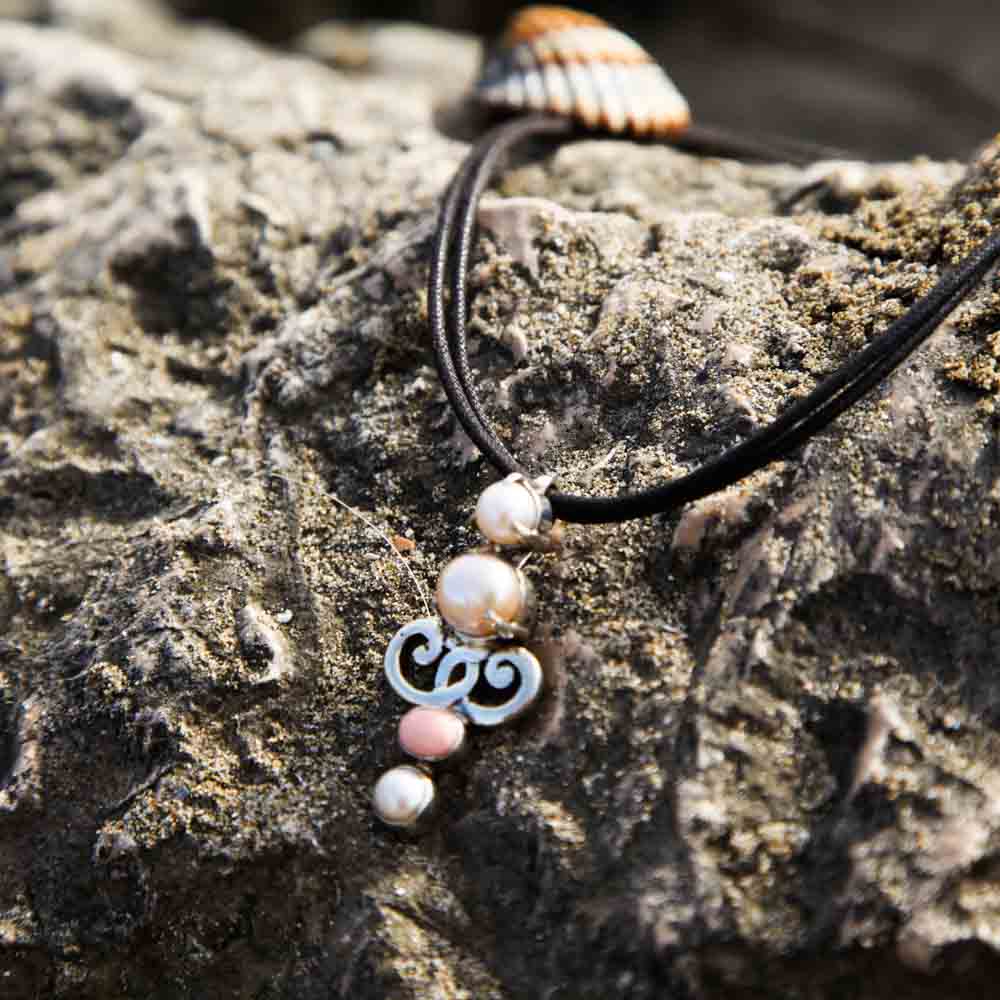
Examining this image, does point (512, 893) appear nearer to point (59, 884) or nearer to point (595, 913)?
point (595, 913)

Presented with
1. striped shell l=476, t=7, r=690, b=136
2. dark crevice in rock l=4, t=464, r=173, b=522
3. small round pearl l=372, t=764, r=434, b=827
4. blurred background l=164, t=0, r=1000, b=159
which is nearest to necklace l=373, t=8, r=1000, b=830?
small round pearl l=372, t=764, r=434, b=827

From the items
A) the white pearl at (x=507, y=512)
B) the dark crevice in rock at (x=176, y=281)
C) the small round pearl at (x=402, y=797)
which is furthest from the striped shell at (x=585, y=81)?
the small round pearl at (x=402, y=797)

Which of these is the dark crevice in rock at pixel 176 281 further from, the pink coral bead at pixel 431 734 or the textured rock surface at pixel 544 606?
the pink coral bead at pixel 431 734

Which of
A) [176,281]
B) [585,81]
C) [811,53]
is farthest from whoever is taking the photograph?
[811,53]

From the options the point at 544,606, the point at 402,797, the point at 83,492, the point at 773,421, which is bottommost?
the point at 83,492

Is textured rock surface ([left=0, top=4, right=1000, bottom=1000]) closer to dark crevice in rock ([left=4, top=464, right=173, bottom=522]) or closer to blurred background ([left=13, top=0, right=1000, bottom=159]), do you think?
dark crevice in rock ([left=4, top=464, right=173, bottom=522])

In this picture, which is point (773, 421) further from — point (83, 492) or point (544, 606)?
point (83, 492)

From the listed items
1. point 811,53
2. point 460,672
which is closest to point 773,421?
point 460,672
